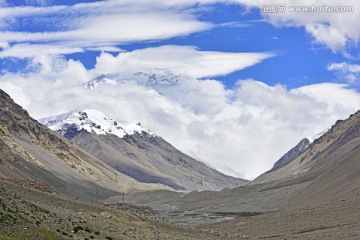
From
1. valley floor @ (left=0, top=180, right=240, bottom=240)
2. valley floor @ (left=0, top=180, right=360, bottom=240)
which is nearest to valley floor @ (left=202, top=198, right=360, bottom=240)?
valley floor @ (left=0, top=180, right=360, bottom=240)

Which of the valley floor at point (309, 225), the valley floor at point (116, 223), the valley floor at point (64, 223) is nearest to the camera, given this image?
the valley floor at point (64, 223)

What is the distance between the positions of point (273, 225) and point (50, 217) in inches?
2539

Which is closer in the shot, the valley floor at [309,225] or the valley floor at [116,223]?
the valley floor at [116,223]

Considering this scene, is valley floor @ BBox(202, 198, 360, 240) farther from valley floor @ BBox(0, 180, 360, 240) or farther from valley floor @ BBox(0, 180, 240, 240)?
valley floor @ BBox(0, 180, 240, 240)

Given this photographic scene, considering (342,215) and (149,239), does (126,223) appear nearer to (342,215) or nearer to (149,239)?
(149,239)

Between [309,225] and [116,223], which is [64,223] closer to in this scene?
[116,223]

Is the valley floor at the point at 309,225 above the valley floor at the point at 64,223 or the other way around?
above

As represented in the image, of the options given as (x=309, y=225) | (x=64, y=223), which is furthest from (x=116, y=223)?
(x=309, y=225)

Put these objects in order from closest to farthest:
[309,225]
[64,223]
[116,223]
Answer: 1. [64,223]
2. [116,223]
3. [309,225]

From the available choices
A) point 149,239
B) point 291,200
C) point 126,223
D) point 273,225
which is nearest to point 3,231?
point 149,239

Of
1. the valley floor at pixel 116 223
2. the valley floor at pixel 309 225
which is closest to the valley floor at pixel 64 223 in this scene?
the valley floor at pixel 116 223

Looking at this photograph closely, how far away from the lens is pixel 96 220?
2616 inches

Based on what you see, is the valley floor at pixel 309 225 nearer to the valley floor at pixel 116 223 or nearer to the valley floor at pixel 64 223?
the valley floor at pixel 116 223

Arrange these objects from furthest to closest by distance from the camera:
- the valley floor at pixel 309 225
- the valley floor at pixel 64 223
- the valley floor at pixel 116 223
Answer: the valley floor at pixel 309 225
the valley floor at pixel 116 223
the valley floor at pixel 64 223
